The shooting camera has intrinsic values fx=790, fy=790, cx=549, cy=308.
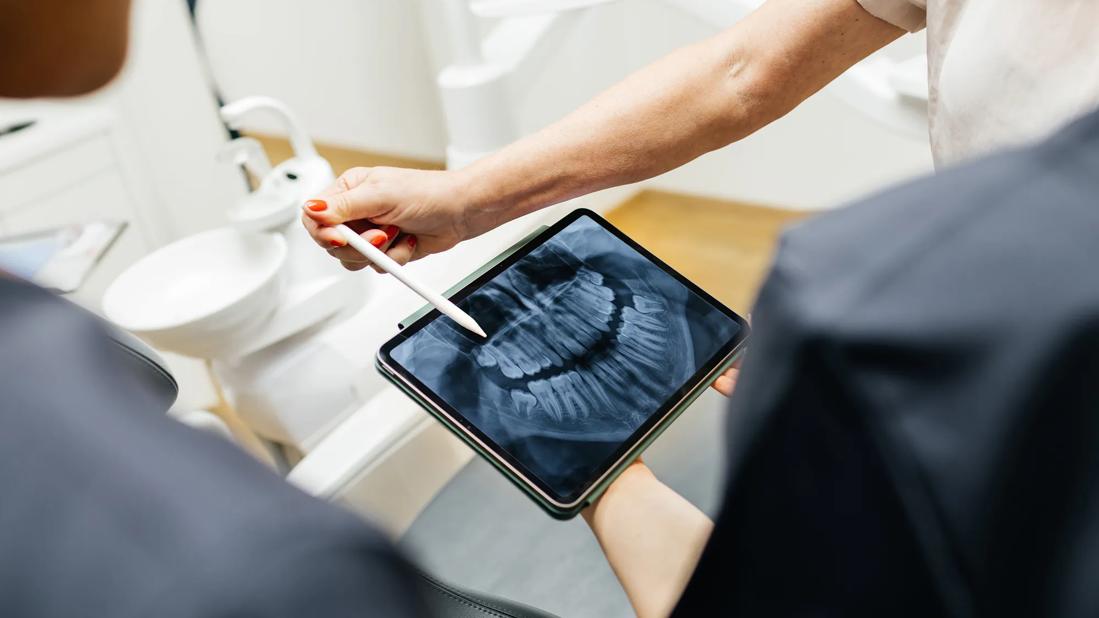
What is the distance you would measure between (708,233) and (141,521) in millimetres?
2240

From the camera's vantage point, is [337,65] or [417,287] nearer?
[417,287]

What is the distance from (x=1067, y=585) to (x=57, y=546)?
0.29 metres

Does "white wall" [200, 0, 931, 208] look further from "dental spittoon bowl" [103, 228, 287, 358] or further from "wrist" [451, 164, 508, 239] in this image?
"wrist" [451, 164, 508, 239]

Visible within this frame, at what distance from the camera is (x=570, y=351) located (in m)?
0.80

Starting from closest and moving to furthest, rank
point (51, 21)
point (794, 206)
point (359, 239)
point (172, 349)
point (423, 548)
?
1. point (51, 21)
2. point (359, 239)
3. point (423, 548)
4. point (172, 349)
5. point (794, 206)

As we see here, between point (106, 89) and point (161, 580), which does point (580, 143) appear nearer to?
point (106, 89)

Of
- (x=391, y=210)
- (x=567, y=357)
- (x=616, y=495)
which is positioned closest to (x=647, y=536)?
(x=616, y=495)

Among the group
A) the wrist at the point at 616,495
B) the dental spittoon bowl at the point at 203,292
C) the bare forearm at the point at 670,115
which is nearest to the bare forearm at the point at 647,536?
the wrist at the point at 616,495

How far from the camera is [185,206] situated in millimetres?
1860

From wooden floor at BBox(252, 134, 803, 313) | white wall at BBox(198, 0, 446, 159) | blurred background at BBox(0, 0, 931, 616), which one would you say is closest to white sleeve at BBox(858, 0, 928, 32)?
blurred background at BBox(0, 0, 931, 616)

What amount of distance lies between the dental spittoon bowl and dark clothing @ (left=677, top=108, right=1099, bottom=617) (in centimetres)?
116

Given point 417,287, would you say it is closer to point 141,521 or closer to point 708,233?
point 141,521

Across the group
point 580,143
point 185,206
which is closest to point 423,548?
point 580,143

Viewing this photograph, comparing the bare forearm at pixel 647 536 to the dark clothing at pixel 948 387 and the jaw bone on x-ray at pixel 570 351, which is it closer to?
the jaw bone on x-ray at pixel 570 351
